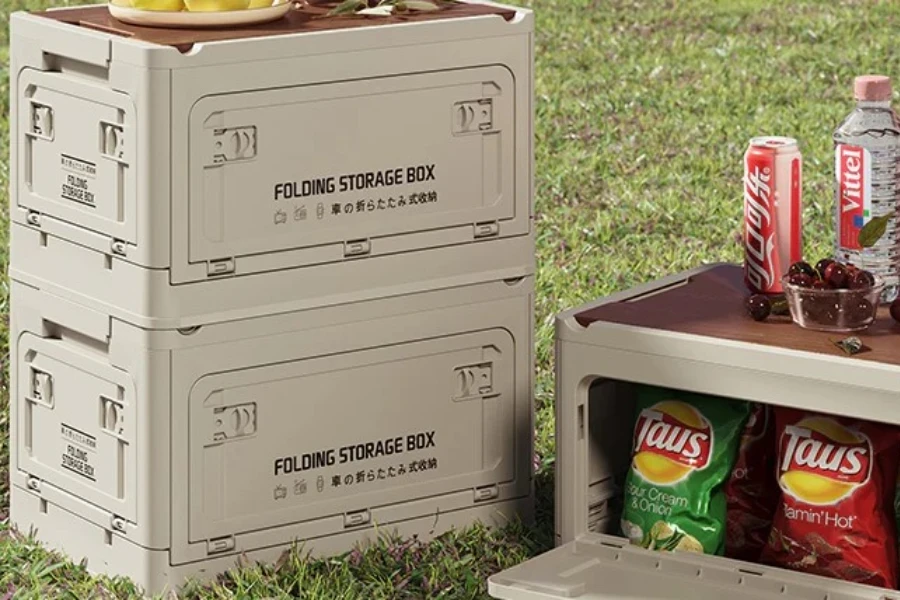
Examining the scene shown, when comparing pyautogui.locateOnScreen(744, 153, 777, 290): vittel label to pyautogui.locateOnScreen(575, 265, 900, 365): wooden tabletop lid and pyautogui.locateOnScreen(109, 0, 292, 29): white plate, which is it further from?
pyautogui.locateOnScreen(109, 0, 292, 29): white plate

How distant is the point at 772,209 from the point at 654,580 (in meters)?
0.74

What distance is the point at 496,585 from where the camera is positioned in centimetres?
361

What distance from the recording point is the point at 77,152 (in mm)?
3775

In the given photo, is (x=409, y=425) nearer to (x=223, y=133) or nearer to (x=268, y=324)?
(x=268, y=324)

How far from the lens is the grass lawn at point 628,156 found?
394 cm

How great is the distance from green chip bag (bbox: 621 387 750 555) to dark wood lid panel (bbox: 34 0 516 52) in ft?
2.75

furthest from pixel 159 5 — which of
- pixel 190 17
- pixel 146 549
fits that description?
pixel 146 549

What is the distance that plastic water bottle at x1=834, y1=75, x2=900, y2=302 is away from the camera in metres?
3.78

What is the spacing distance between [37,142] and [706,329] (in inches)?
51.5

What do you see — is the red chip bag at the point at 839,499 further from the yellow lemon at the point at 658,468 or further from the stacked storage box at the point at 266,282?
the stacked storage box at the point at 266,282

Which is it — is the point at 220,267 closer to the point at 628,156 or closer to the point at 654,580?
the point at 654,580

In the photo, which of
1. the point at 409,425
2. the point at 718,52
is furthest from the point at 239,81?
the point at 718,52

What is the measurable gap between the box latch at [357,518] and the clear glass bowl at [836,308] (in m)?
0.93

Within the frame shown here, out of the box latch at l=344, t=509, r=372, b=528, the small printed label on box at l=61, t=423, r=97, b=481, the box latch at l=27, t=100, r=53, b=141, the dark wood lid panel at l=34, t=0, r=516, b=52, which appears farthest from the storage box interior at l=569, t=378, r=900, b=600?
the box latch at l=27, t=100, r=53, b=141
